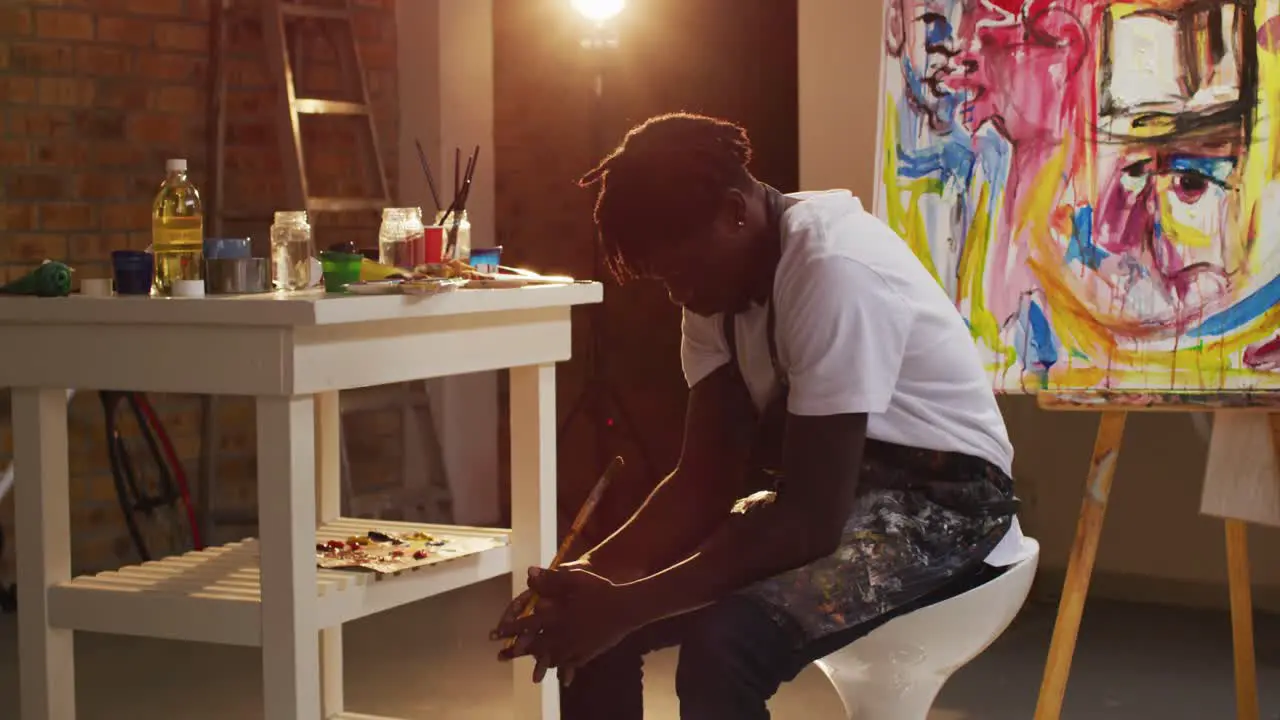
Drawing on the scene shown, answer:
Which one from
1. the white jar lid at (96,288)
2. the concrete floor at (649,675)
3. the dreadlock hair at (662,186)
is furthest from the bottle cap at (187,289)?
the concrete floor at (649,675)

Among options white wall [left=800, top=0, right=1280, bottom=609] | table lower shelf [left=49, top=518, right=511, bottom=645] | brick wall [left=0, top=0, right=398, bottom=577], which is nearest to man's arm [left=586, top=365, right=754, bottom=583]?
table lower shelf [left=49, top=518, right=511, bottom=645]

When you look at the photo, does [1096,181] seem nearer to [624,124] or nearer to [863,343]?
[863,343]

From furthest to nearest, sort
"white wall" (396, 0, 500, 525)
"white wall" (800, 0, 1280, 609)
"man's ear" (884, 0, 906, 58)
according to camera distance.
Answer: "white wall" (396, 0, 500, 525) < "white wall" (800, 0, 1280, 609) < "man's ear" (884, 0, 906, 58)

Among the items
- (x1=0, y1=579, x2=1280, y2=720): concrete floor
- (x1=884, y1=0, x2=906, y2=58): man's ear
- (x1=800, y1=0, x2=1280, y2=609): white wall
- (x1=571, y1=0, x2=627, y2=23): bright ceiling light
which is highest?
(x1=571, y1=0, x2=627, y2=23): bright ceiling light

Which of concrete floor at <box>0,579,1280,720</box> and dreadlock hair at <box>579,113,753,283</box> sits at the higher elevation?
dreadlock hair at <box>579,113,753,283</box>

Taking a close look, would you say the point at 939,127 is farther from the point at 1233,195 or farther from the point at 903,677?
Result: the point at 903,677

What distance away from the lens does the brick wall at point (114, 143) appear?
3939mm

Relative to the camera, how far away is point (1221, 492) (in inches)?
112

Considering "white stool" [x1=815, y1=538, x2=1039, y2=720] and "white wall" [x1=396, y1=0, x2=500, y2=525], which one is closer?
"white stool" [x1=815, y1=538, x2=1039, y2=720]

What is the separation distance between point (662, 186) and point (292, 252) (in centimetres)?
78

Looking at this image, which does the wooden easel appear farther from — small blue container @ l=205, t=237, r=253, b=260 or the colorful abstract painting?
small blue container @ l=205, t=237, r=253, b=260

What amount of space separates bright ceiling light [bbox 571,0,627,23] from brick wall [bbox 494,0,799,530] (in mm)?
192

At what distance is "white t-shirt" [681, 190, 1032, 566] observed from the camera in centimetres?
177

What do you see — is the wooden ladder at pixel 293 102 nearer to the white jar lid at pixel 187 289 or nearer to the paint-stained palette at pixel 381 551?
the paint-stained palette at pixel 381 551
